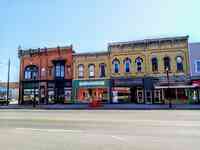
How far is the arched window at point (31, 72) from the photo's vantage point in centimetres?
3756

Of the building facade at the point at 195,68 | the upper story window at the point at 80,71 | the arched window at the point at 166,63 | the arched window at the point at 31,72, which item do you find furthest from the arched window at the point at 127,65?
the arched window at the point at 31,72

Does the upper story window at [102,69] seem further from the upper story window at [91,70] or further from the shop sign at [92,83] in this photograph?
the upper story window at [91,70]

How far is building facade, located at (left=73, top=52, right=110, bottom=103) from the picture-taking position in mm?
33409

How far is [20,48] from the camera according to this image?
39.2 meters

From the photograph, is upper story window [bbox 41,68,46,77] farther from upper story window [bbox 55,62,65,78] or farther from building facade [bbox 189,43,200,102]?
building facade [bbox 189,43,200,102]

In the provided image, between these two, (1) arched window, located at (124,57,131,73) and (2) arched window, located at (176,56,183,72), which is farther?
(1) arched window, located at (124,57,131,73)

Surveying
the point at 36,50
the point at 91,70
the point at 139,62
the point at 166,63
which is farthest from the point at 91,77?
the point at 36,50

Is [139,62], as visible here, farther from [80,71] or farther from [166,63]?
[80,71]

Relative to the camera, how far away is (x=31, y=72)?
37.9 meters

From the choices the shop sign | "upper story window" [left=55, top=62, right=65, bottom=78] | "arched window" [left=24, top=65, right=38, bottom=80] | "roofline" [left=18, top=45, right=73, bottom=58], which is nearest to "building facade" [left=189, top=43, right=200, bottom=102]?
the shop sign

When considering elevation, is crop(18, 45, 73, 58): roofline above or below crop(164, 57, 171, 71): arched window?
above

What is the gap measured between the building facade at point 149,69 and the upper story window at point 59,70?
8469 mm

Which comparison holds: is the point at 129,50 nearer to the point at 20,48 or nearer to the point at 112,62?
the point at 112,62

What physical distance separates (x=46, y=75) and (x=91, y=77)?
8357mm
